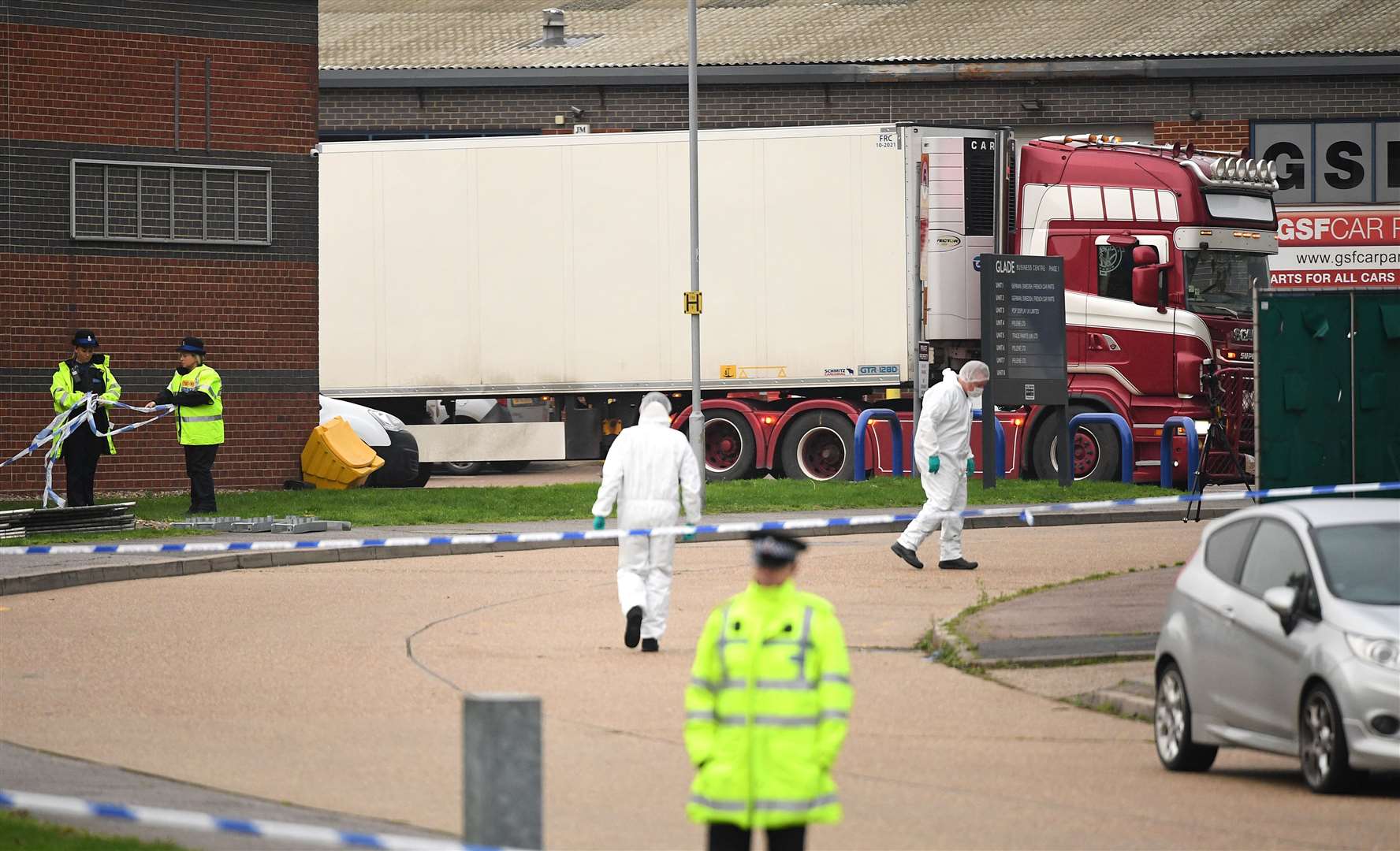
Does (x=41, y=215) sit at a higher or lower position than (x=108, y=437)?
higher

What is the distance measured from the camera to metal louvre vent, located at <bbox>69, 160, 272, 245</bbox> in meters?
26.2

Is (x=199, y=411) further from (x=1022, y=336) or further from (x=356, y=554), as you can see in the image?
(x=1022, y=336)

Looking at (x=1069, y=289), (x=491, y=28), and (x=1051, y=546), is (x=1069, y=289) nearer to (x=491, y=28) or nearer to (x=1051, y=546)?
(x=1051, y=546)

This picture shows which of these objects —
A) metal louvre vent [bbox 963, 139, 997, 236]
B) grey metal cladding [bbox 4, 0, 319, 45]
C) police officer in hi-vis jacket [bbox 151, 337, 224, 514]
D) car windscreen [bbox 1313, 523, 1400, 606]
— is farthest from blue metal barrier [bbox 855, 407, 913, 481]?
car windscreen [bbox 1313, 523, 1400, 606]

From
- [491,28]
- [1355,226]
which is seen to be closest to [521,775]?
[1355,226]

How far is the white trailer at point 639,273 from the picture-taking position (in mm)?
27875

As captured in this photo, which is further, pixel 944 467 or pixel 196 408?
pixel 196 408

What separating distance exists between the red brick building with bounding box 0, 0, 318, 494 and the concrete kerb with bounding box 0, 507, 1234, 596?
24.0 feet

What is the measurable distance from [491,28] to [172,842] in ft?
123

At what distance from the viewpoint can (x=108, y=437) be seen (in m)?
22.3

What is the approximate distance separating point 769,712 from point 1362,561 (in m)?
4.19

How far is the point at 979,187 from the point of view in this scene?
27422 mm

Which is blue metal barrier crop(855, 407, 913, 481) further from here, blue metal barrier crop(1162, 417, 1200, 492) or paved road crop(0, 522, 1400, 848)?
paved road crop(0, 522, 1400, 848)

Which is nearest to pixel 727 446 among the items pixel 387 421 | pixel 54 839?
pixel 387 421
